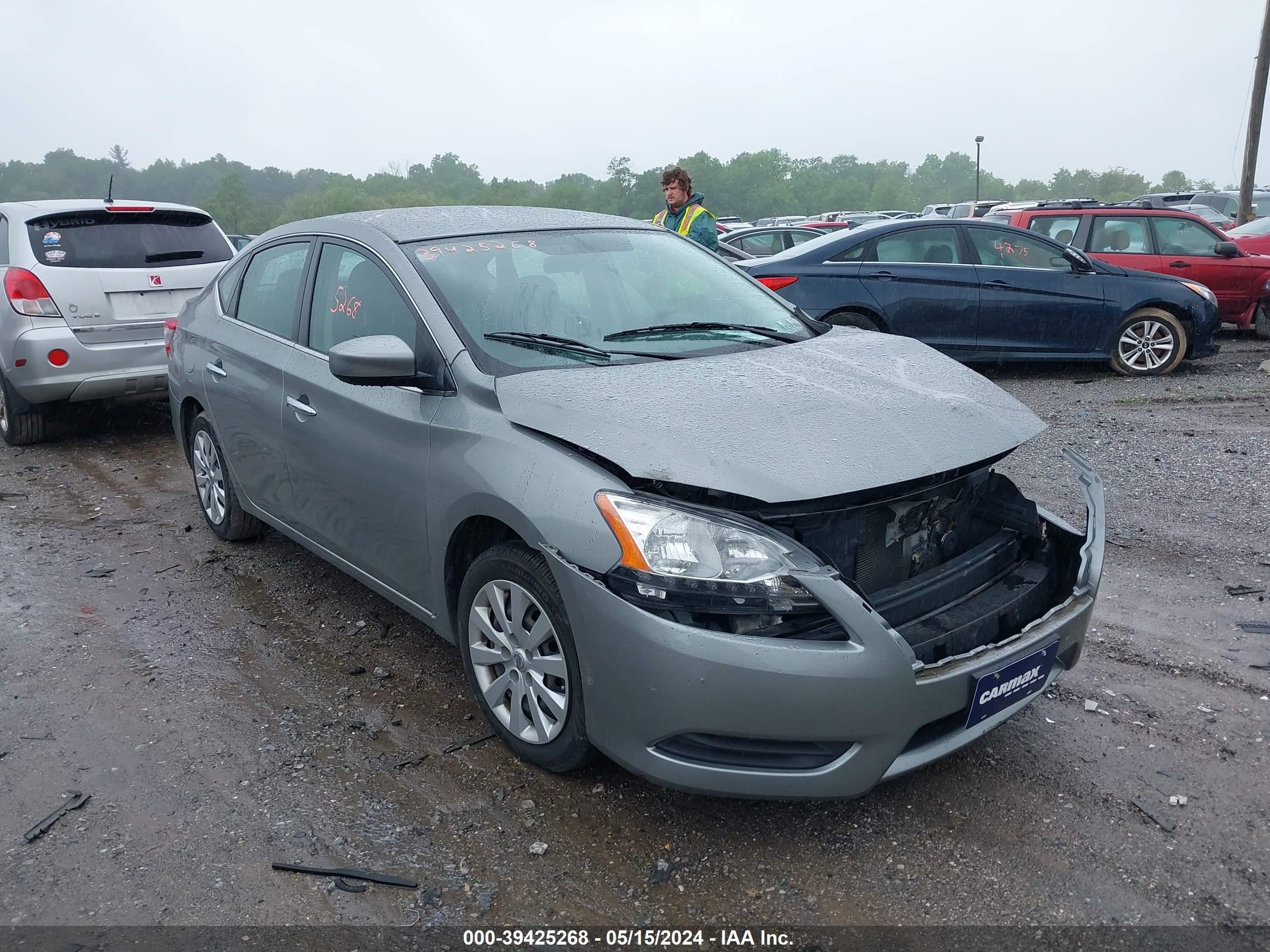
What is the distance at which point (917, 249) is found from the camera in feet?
29.6

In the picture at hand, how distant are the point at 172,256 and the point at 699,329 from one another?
5.56 m

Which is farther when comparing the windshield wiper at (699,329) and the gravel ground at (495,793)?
the windshield wiper at (699,329)

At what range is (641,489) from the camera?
2.59m

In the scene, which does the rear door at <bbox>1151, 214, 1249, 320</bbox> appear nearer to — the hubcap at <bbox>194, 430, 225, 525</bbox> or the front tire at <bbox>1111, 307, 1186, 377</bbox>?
the front tire at <bbox>1111, 307, 1186, 377</bbox>

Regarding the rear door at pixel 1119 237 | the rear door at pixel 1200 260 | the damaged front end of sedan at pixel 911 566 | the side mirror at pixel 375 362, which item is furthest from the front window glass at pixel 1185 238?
the side mirror at pixel 375 362

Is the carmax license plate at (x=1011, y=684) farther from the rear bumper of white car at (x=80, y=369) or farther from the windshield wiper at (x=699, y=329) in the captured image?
the rear bumper of white car at (x=80, y=369)

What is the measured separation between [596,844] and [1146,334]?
8487 mm

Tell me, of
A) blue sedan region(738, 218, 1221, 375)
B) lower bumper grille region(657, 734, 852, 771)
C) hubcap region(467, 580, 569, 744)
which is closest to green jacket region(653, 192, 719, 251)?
blue sedan region(738, 218, 1221, 375)

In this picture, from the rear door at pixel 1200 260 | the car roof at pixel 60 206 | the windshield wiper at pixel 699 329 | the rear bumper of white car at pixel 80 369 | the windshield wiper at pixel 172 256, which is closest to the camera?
the windshield wiper at pixel 699 329

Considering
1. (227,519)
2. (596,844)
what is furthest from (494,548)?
(227,519)

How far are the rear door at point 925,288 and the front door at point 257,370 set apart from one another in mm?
5764

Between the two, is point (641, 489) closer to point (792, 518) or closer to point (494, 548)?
point (792, 518)

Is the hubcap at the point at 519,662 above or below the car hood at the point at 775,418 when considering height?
below

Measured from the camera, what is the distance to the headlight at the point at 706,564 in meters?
2.46
